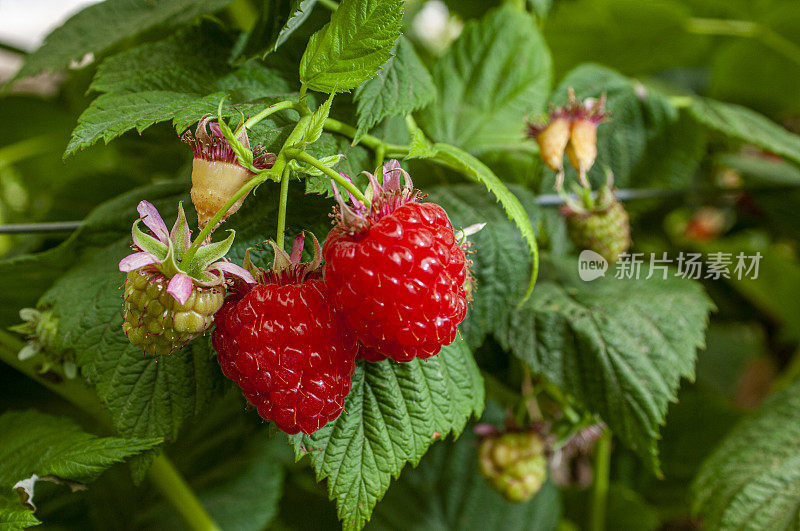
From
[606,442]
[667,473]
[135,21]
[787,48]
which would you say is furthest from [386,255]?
[787,48]

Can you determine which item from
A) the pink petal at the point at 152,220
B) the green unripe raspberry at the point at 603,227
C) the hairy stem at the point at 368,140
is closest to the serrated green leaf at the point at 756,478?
A: the green unripe raspberry at the point at 603,227

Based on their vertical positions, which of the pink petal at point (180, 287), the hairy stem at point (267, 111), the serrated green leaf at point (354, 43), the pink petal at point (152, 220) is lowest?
the pink petal at point (180, 287)

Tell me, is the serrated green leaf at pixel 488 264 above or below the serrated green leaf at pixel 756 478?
above

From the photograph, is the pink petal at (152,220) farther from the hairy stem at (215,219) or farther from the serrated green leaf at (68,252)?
the serrated green leaf at (68,252)

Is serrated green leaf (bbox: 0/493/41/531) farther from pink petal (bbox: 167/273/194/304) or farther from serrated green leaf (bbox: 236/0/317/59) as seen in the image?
serrated green leaf (bbox: 236/0/317/59)

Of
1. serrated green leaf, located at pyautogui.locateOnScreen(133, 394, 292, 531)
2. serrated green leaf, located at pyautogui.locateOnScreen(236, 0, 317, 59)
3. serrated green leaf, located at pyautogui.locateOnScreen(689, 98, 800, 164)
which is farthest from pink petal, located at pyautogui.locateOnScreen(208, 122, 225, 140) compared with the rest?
serrated green leaf, located at pyautogui.locateOnScreen(689, 98, 800, 164)

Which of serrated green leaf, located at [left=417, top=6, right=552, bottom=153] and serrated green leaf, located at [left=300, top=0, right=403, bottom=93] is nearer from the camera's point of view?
serrated green leaf, located at [left=300, top=0, right=403, bottom=93]

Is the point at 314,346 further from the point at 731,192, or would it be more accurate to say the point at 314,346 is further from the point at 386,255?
the point at 731,192

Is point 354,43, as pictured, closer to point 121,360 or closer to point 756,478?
point 121,360
